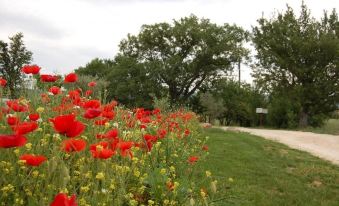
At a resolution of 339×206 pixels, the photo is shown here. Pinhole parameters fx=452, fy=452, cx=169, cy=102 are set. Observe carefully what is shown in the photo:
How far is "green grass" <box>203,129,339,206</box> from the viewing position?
21.4ft

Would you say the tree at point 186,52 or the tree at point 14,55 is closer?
the tree at point 14,55

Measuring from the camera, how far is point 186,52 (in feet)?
140

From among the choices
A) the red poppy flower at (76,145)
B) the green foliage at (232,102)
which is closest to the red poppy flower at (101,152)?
the red poppy flower at (76,145)

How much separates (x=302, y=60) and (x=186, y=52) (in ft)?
48.1

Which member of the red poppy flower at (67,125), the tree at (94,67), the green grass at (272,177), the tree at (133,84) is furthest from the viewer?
the tree at (94,67)

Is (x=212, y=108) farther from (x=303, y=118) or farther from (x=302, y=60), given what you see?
(x=302, y=60)

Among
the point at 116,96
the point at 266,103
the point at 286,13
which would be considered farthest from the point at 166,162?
the point at 116,96

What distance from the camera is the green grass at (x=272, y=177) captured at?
651 centimetres

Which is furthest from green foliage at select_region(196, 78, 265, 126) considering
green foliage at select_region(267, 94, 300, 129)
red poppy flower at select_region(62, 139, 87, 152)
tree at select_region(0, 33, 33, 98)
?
red poppy flower at select_region(62, 139, 87, 152)

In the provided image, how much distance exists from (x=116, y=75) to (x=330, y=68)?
20363mm

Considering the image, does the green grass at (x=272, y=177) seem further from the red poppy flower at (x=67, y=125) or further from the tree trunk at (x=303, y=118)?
the tree trunk at (x=303, y=118)

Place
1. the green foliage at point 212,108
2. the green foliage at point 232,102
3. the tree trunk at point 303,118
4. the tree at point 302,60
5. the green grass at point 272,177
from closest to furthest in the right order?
the green grass at point 272,177 < the tree at point 302,60 < the tree trunk at point 303,118 < the green foliage at point 212,108 < the green foliage at point 232,102

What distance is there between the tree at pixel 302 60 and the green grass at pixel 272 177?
18293 mm

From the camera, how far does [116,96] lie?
42.3 meters
